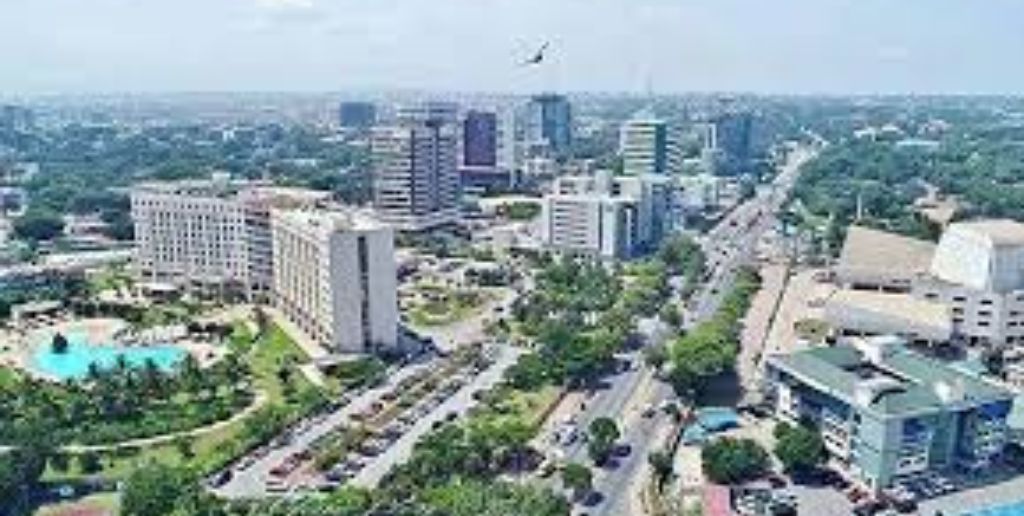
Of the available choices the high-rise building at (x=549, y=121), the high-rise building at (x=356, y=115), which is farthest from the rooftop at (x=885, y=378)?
the high-rise building at (x=356, y=115)

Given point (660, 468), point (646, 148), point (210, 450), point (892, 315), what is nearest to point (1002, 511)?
point (660, 468)

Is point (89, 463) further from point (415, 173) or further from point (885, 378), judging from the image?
point (415, 173)

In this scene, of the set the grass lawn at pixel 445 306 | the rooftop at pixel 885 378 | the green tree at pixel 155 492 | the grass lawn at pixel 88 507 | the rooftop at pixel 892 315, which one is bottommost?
the grass lawn at pixel 88 507

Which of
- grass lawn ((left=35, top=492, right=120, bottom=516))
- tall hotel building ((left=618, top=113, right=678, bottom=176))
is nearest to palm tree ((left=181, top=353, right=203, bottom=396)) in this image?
grass lawn ((left=35, top=492, right=120, bottom=516))

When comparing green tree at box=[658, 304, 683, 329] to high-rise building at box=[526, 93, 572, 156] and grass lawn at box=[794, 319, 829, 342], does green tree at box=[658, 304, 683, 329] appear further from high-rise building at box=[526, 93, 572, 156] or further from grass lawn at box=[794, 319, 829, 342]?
high-rise building at box=[526, 93, 572, 156]

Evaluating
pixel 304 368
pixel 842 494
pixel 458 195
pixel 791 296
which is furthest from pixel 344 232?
pixel 458 195

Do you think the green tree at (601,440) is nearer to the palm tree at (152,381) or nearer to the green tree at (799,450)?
the green tree at (799,450)
